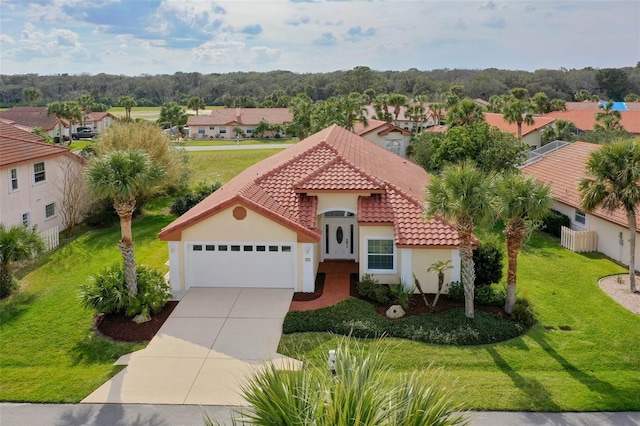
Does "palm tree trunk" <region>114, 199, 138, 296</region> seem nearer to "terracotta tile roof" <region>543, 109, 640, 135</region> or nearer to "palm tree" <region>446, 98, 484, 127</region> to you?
"palm tree" <region>446, 98, 484, 127</region>

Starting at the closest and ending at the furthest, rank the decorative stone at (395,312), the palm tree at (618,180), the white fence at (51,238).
Answer: the decorative stone at (395,312) < the palm tree at (618,180) < the white fence at (51,238)

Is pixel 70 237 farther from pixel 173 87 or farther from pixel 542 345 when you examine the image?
pixel 173 87

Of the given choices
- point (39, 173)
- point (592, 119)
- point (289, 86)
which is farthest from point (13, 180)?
point (289, 86)

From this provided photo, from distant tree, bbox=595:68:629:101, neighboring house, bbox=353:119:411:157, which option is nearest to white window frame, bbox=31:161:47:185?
neighboring house, bbox=353:119:411:157

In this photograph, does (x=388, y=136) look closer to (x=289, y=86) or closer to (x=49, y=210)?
(x=49, y=210)

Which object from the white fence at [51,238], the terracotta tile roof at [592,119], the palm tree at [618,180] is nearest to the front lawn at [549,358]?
the palm tree at [618,180]

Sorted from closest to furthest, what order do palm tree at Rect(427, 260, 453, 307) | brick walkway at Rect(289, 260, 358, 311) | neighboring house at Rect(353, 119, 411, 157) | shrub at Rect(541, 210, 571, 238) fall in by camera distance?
palm tree at Rect(427, 260, 453, 307) → brick walkway at Rect(289, 260, 358, 311) → shrub at Rect(541, 210, 571, 238) → neighboring house at Rect(353, 119, 411, 157)

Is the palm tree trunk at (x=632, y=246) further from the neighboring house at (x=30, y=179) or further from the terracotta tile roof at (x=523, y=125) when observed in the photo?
the terracotta tile roof at (x=523, y=125)

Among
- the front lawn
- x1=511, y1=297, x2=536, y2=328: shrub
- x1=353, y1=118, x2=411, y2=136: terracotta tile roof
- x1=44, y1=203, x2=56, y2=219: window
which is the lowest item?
the front lawn
